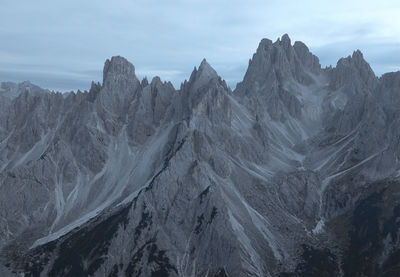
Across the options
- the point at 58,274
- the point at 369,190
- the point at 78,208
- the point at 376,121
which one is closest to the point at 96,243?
the point at 58,274

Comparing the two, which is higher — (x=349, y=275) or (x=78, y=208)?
(x=78, y=208)

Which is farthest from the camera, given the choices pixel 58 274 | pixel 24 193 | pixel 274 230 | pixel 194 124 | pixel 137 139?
pixel 137 139

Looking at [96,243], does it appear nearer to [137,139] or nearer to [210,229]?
[210,229]

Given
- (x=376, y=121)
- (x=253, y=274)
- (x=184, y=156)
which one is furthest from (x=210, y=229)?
(x=376, y=121)

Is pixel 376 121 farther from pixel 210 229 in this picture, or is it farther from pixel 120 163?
pixel 120 163

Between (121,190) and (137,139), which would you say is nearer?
(121,190)

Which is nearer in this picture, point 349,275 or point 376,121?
point 349,275

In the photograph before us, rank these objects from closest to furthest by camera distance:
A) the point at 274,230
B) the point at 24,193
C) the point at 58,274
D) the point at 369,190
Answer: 1. the point at 58,274
2. the point at 274,230
3. the point at 369,190
4. the point at 24,193

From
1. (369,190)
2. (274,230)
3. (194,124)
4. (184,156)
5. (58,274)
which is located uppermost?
(194,124)

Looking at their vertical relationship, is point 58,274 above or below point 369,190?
below
